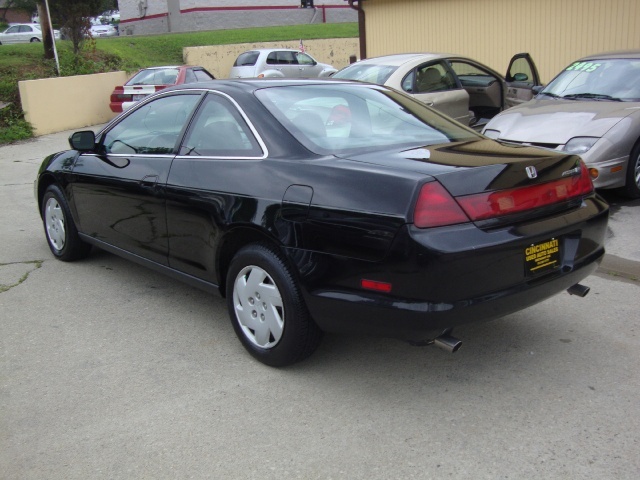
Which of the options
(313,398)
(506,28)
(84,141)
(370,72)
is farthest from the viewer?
(506,28)

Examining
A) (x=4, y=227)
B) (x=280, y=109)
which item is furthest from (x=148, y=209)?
(x=4, y=227)

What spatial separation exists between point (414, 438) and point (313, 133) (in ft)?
5.84

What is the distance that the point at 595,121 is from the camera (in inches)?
282

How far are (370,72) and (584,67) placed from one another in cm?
288

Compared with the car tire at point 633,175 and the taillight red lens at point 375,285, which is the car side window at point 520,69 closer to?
the car tire at point 633,175

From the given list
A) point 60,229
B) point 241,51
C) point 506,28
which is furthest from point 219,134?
point 241,51

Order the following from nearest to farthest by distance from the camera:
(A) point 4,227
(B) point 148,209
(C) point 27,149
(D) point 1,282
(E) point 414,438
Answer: (E) point 414,438 → (B) point 148,209 → (D) point 1,282 → (A) point 4,227 → (C) point 27,149

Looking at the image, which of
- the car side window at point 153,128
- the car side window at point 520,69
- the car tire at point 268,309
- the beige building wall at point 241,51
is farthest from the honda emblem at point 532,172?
the beige building wall at point 241,51

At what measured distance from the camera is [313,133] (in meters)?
4.00

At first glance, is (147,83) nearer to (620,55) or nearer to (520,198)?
(620,55)

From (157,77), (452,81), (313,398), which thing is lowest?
(313,398)

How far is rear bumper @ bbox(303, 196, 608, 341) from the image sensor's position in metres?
3.17

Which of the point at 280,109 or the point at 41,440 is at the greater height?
the point at 280,109

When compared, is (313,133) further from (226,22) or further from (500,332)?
(226,22)
